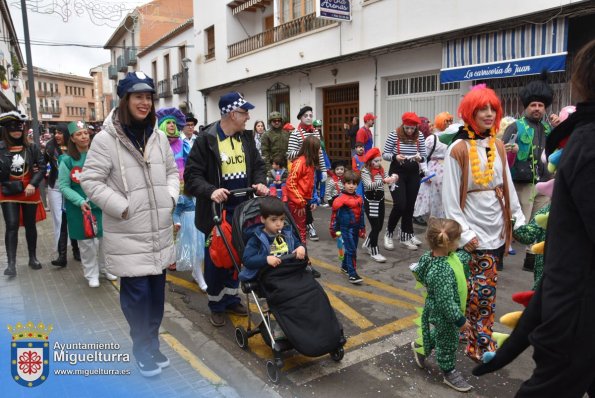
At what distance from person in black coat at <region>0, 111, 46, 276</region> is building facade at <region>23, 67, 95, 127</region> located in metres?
75.1

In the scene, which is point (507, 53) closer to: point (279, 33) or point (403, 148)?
point (403, 148)

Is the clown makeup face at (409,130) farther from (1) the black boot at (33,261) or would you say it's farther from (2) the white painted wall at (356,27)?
(1) the black boot at (33,261)

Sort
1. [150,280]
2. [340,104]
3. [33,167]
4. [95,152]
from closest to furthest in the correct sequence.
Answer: [95,152] → [150,280] → [33,167] → [340,104]

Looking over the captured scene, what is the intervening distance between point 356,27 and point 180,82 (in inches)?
600

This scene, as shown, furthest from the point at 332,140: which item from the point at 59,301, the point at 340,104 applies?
the point at 59,301

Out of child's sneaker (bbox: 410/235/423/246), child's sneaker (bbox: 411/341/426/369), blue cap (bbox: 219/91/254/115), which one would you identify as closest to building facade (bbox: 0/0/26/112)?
child's sneaker (bbox: 410/235/423/246)

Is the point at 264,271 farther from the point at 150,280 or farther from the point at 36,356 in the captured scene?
the point at 36,356

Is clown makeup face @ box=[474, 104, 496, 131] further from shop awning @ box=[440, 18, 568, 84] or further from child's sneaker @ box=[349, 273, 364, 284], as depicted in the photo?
shop awning @ box=[440, 18, 568, 84]

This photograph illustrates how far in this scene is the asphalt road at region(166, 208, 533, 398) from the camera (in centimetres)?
326

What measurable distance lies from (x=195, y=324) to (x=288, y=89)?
13909mm

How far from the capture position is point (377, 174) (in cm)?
621

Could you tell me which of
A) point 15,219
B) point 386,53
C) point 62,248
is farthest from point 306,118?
point 386,53

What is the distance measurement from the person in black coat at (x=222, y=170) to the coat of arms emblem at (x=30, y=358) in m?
1.42

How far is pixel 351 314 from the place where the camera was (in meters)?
4.54
